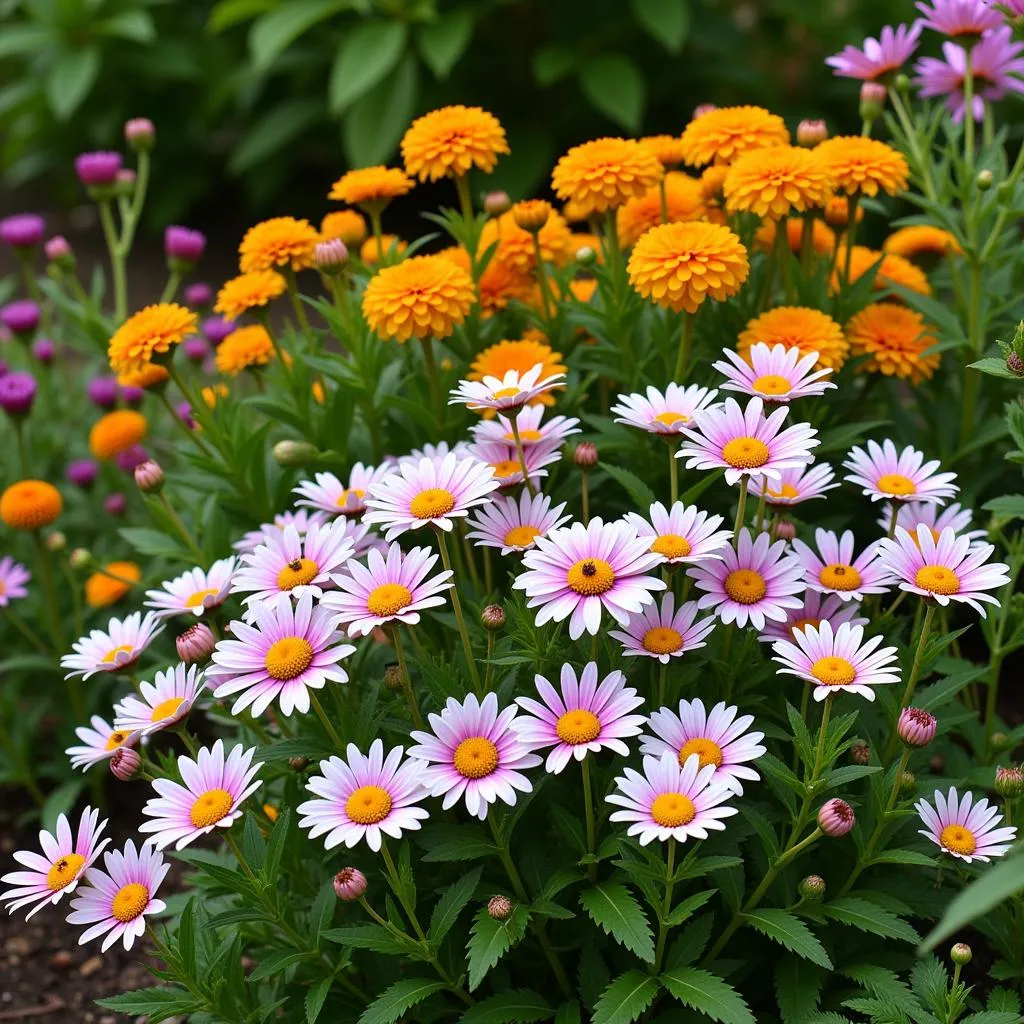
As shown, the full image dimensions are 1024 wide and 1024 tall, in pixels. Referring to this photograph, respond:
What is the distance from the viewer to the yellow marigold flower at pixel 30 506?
2.77 meters

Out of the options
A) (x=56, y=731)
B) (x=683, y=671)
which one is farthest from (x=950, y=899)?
(x=56, y=731)

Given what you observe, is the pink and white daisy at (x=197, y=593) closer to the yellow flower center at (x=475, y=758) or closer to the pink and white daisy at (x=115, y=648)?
the pink and white daisy at (x=115, y=648)

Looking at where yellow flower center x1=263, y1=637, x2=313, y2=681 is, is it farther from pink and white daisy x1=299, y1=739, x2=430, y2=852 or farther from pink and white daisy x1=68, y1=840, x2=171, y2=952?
pink and white daisy x1=68, y1=840, x2=171, y2=952

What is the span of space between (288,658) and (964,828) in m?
1.05

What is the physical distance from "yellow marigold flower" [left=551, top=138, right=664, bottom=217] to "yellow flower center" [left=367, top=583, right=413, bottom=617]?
3.21 ft

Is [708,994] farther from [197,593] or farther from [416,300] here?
[416,300]

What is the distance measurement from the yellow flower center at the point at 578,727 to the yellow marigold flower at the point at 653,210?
139 cm

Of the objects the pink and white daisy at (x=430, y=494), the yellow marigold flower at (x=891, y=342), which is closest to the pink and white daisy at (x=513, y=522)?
the pink and white daisy at (x=430, y=494)

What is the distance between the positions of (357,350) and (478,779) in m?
1.12

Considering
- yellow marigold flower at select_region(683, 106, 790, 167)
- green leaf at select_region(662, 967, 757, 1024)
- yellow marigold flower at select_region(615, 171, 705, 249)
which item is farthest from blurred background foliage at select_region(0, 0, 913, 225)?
green leaf at select_region(662, 967, 757, 1024)

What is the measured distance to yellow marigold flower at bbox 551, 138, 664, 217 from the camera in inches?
90.5

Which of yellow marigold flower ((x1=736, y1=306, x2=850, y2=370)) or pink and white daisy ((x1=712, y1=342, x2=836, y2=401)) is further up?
yellow marigold flower ((x1=736, y1=306, x2=850, y2=370))

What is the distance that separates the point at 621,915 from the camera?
1668mm

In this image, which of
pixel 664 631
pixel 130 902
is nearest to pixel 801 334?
pixel 664 631
